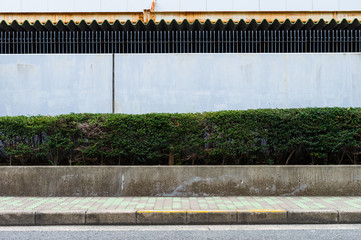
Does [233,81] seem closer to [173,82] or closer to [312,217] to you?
[173,82]

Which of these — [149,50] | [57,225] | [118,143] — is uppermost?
[149,50]

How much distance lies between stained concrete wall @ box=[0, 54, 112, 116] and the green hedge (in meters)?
1.46

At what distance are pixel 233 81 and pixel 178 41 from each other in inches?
74.1

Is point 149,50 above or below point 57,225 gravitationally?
above

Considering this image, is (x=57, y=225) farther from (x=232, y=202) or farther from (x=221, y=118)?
(x=221, y=118)

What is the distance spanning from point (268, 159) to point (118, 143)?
3318 millimetres

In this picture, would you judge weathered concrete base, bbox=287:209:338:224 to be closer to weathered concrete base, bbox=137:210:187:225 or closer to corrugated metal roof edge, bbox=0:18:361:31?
weathered concrete base, bbox=137:210:187:225

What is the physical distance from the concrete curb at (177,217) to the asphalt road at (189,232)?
0.13 meters

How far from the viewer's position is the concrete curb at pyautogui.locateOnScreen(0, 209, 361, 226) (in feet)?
15.8

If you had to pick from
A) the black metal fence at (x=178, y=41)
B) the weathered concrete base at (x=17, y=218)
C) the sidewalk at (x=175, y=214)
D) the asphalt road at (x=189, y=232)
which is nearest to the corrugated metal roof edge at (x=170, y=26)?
the black metal fence at (x=178, y=41)

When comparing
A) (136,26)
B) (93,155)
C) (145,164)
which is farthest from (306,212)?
(136,26)

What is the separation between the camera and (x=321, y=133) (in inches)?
246

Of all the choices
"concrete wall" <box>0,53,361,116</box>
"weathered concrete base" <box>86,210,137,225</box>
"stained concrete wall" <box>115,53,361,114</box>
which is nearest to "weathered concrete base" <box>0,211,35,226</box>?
"weathered concrete base" <box>86,210,137,225</box>

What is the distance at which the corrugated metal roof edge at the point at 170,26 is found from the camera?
25.0 feet
